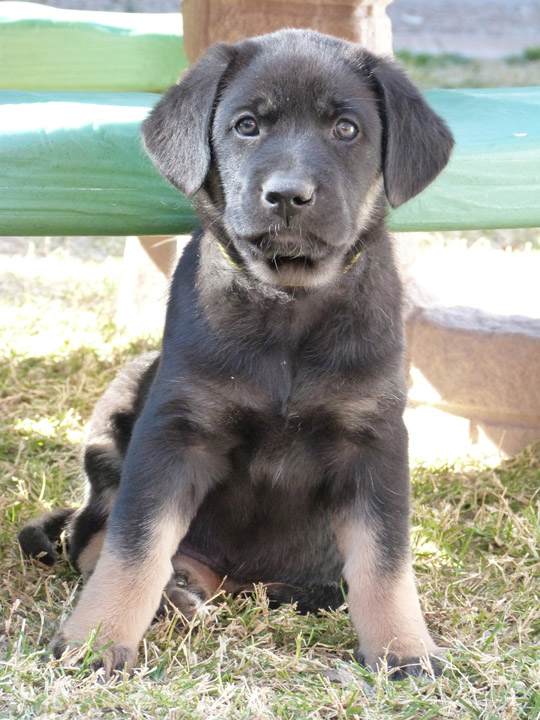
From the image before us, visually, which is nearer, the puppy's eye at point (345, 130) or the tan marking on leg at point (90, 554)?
the puppy's eye at point (345, 130)

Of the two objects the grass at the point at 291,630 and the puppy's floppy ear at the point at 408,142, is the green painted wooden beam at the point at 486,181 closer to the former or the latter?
the puppy's floppy ear at the point at 408,142

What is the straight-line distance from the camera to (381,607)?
270 cm

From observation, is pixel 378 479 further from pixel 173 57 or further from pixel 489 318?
pixel 173 57

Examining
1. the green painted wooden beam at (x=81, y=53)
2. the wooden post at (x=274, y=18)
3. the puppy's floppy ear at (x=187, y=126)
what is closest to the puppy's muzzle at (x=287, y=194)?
the puppy's floppy ear at (x=187, y=126)

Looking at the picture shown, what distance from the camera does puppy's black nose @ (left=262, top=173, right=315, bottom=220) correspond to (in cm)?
245

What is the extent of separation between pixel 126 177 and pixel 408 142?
2.88ft

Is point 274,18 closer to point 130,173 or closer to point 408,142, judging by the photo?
point 130,173

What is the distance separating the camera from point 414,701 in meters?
2.44

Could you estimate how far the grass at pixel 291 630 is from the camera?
7.91ft

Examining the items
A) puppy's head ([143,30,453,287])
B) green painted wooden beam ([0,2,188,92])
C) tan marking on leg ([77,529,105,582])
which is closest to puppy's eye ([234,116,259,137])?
puppy's head ([143,30,453,287])

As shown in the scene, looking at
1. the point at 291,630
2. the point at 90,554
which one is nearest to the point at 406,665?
the point at 291,630

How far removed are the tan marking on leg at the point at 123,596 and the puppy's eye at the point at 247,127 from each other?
3.35 ft

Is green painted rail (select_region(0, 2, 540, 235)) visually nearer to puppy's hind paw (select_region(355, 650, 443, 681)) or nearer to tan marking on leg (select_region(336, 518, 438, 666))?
tan marking on leg (select_region(336, 518, 438, 666))

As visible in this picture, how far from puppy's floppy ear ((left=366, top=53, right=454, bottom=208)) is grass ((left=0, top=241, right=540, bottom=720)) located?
1.19 meters
